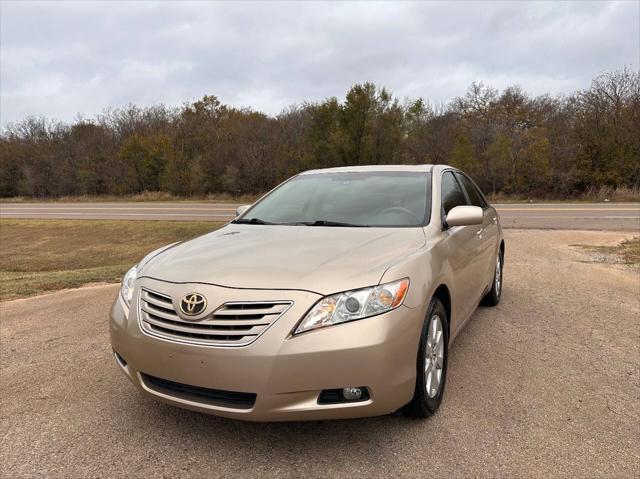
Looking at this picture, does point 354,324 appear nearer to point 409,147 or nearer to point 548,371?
point 548,371

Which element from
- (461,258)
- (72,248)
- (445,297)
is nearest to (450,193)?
(461,258)

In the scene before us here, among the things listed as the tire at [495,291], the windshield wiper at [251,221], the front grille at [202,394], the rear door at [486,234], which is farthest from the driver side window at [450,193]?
the front grille at [202,394]

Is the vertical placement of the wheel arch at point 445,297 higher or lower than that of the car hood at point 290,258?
lower

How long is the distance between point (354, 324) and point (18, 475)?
6.12ft

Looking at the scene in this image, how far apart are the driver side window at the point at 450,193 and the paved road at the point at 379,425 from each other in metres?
1.23

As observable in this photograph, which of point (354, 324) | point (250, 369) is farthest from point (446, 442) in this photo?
point (250, 369)

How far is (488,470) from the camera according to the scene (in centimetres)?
237

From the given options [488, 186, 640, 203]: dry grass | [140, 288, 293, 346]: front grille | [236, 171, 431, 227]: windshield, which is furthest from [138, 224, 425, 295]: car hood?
[488, 186, 640, 203]: dry grass

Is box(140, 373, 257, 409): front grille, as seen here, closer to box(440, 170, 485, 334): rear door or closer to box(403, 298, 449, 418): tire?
box(403, 298, 449, 418): tire

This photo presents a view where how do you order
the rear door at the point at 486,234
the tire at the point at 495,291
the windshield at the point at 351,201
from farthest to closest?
1. the tire at the point at 495,291
2. the rear door at the point at 486,234
3. the windshield at the point at 351,201

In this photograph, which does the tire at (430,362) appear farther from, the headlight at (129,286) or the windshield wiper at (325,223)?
the headlight at (129,286)

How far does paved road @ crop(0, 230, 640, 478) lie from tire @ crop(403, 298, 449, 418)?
11 cm

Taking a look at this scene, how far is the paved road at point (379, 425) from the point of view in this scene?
7.92 feet

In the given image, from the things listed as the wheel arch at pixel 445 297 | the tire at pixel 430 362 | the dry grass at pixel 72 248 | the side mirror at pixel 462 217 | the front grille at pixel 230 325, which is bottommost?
the dry grass at pixel 72 248
